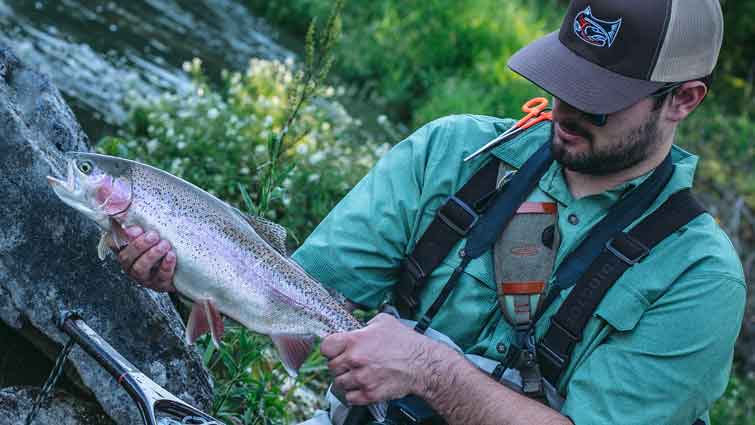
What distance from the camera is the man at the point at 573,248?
289 centimetres

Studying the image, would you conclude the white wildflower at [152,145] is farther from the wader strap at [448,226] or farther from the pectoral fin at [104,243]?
the wader strap at [448,226]

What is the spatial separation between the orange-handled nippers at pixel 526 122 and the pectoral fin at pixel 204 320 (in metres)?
1.02

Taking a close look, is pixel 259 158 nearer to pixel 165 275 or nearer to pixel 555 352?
pixel 165 275

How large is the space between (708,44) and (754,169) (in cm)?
1059

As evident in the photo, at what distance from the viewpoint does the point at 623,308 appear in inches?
116

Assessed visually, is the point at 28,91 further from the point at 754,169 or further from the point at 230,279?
the point at 754,169

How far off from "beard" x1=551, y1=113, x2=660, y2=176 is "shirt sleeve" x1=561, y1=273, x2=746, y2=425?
0.45m

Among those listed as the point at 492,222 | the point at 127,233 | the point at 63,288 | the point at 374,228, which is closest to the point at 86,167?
the point at 127,233

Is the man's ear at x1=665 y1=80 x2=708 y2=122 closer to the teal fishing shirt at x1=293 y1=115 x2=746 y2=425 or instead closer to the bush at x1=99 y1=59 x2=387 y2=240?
the teal fishing shirt at x1=293 y1=115 x2=746 y2=425

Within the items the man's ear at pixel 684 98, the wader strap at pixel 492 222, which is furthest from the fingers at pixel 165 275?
the man's ear at pixel 684 98

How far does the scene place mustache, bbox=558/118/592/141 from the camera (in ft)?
9.94

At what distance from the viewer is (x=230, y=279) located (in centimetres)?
285

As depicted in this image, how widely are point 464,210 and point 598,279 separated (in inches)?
20.0

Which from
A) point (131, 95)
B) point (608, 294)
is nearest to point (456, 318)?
point (608, 294)
